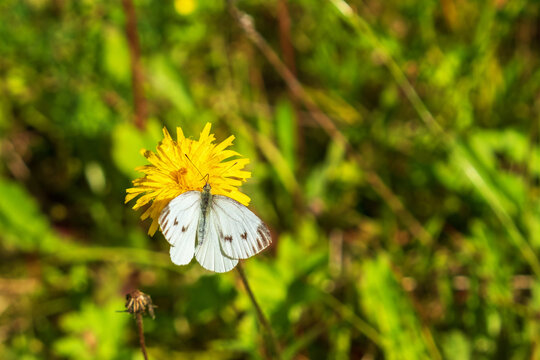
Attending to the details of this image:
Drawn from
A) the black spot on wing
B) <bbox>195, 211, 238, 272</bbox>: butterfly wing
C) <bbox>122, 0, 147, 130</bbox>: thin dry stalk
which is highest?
<bbox>122, 0, 147, 130</bbox>: thin dry stalk

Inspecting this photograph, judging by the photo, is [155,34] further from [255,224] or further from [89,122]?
[255,224]

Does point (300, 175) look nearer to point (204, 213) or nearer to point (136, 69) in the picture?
point (136, 69)

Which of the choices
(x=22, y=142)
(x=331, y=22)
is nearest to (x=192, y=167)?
(x=331, y=22)

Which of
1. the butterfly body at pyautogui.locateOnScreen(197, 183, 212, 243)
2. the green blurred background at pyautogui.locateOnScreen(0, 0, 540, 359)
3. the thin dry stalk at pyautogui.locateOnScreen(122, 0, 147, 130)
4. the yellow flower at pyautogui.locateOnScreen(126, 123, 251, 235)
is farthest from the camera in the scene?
the thin dry stalk at pyautogui.locateOnScreen(122, 0, 147, 130)

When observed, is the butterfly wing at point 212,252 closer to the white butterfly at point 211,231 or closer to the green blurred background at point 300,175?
the white butterfly at point 211,231

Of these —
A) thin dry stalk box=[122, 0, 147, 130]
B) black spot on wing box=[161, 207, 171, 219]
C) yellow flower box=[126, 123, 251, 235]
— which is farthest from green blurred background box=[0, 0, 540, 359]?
black spot on wing box=[161, 207, 171, 219]

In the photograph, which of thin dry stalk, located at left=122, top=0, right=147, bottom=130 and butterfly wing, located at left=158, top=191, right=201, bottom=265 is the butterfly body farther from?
thin dry stalk, located at left=122, top=0, right=147, bottom=130

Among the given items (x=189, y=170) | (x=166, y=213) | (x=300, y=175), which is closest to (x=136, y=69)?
(x=300, y=175)
